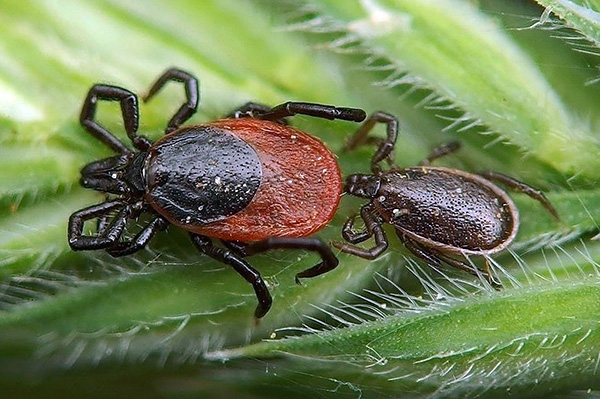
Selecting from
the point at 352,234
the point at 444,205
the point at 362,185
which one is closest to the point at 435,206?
the point at 444,205

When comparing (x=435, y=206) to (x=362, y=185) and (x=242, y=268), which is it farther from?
(x=242, y=268)

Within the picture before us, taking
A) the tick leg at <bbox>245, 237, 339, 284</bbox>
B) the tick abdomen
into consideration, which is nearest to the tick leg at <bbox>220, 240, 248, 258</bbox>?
the tick leg at <bbox>245, 237, 339, 284</bbox>

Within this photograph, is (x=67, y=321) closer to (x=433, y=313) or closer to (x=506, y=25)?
(x=433, y=313)

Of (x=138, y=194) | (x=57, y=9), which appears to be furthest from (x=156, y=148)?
(x=57, y=9)

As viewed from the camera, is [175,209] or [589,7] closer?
[589,7]

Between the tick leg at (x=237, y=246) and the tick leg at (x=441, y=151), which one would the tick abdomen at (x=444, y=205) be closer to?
the tick leg at (x=441, y=151)
